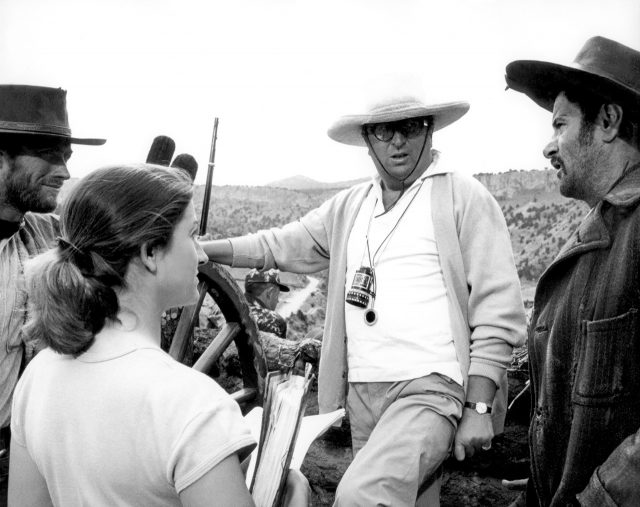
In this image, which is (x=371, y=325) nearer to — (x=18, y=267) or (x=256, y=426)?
(x=256, y=426)

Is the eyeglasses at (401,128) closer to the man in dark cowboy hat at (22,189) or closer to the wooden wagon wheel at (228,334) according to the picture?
the wooden wagon wheel at (228,334)

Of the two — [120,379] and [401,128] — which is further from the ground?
[401,128]

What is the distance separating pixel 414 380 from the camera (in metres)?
1.93

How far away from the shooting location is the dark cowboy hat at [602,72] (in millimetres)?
1591

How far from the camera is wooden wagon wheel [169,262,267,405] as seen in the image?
2979 mm

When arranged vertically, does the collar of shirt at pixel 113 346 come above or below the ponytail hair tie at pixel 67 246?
below

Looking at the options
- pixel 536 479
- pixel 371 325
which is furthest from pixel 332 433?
pixel 536 479

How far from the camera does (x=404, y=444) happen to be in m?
1.80

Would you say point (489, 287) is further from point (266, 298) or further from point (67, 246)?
point (266, 298)

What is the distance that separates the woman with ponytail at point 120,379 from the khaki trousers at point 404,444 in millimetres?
646

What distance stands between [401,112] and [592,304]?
0.91m

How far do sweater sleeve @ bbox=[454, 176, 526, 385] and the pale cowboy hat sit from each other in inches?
12.5

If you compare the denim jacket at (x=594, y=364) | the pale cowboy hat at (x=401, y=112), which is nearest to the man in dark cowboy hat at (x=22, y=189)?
the pale cowboy hat at (x=401, y=112)

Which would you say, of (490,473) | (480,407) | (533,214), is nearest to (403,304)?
(480,407)
